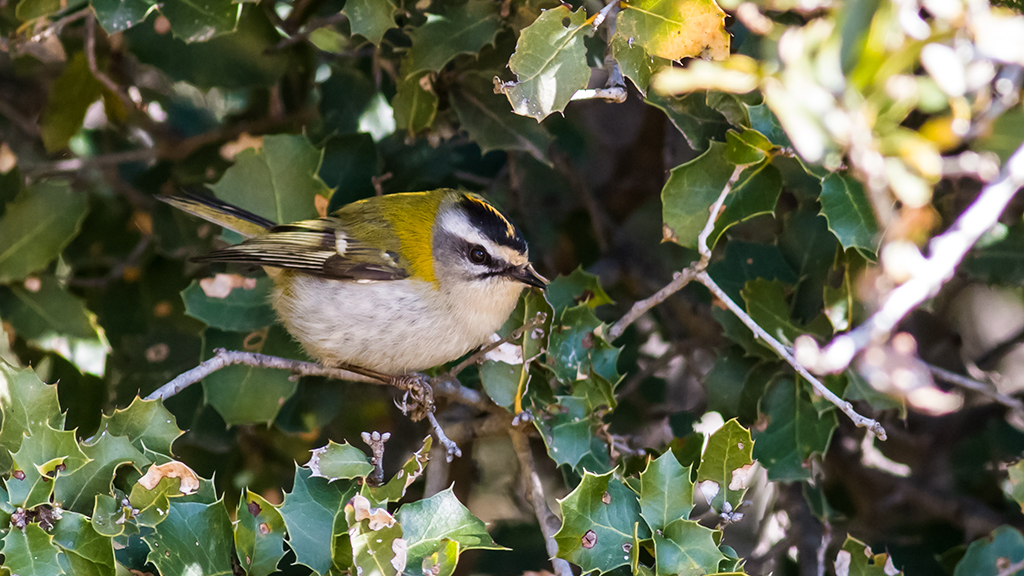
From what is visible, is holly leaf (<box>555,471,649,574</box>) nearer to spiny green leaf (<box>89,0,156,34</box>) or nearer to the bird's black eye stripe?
the bird's black eye stripe

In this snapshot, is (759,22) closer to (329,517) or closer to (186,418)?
(329,517)

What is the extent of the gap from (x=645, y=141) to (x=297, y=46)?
131 cm

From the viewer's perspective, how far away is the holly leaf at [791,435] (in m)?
2.03

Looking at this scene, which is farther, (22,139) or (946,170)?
(22,139)

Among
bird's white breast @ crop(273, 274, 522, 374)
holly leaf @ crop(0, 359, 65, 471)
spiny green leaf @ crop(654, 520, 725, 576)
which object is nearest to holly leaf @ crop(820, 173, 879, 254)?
spiny green leaf @ crop(654, 520, 725, 576)

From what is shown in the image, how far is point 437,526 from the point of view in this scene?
1.60 meters

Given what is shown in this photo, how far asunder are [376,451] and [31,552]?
2.06 ft

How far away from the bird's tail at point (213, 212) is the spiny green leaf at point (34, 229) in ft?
0.89

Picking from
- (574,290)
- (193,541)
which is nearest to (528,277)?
(574,290)

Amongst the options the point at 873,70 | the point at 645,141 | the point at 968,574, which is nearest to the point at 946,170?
the point at 873,70

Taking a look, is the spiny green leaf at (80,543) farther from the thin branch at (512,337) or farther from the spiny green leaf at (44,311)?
the spiny green leaf at (44,311)

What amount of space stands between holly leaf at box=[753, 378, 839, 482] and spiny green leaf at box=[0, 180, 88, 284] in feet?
6.79

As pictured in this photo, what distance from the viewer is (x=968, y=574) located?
197 cm

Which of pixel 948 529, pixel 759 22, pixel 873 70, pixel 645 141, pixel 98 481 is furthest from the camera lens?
pixel 645 141
